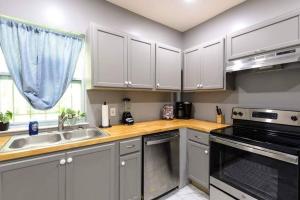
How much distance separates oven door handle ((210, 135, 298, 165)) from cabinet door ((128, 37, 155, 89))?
1227mm


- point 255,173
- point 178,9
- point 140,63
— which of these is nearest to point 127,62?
point 140,63

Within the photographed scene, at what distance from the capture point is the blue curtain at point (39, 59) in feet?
5.31

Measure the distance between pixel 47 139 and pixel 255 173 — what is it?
2.20 m

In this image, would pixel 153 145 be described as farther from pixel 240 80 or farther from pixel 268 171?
pixel 240 80

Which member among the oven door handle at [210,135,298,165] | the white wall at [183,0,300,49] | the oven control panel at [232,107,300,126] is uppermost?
the white wall at [183,0,300,49]

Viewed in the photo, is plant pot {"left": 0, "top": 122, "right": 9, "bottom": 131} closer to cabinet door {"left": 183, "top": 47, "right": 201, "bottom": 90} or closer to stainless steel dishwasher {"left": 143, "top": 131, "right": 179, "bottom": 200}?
stainless steel dishwasher {"left": 143, "top": 131, "right": 179, "bottom": 200}

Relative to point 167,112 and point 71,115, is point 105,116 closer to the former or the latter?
point 71,115

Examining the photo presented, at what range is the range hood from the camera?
153 cm

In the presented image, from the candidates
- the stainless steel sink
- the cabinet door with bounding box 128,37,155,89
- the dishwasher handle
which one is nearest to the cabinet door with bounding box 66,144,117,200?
the stainless steel sink

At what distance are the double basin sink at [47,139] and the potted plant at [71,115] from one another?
145 mm

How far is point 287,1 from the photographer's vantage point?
1850mm

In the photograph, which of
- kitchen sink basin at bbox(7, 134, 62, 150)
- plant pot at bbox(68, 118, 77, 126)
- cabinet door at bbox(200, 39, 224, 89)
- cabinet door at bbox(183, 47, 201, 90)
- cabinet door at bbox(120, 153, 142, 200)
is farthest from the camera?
cabinet door at bbox(183, 47, 201, 90)

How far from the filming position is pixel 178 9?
7.94 ft

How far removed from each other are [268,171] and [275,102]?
3.05ft
